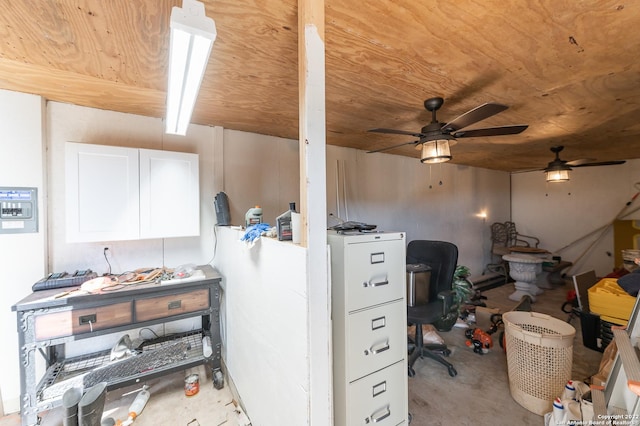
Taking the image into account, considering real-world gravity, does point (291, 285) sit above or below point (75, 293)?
above

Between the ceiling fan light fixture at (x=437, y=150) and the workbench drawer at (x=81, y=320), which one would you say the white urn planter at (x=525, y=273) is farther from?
the workbench drawer at (x=81, y=320)

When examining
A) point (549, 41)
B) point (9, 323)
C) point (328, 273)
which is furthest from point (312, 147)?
point (9, 323)

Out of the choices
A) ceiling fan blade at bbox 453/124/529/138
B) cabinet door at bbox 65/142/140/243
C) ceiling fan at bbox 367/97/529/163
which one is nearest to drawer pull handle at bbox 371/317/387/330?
ceiling fan at bbox 367/97/529/163

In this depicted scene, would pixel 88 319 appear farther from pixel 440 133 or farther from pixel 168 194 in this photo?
pixel 440 133

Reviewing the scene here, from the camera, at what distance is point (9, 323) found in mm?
1823

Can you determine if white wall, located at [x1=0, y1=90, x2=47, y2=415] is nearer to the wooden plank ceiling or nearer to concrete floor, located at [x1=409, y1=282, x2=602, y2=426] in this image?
the wooden plank ceiling

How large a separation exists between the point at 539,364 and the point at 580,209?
5387 mm

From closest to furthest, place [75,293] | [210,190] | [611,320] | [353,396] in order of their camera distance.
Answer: [353,396] < [75,293] < [611,320] < [210,190]

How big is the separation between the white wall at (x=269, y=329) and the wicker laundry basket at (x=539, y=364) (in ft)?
6.01

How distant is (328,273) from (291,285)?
0.18 meters

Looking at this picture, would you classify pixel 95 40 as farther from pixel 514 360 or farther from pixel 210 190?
pixel 514 360

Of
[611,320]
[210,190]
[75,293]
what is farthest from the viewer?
[210,190]

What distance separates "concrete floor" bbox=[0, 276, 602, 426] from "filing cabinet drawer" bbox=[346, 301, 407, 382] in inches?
32.5

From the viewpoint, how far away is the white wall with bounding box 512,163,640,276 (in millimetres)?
4871
